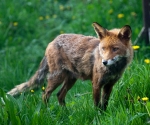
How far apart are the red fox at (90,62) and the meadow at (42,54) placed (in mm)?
191

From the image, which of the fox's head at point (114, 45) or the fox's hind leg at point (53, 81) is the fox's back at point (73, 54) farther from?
the fox's head at point (114, 45)

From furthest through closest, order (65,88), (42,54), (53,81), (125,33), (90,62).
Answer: (42,54)
(65,88)
(53,81)
(90,62)
(125,33)

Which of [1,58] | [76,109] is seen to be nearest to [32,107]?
[76,109]

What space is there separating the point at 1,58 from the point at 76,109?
156 inches

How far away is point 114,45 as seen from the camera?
21.0ft

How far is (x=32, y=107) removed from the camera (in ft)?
19.6

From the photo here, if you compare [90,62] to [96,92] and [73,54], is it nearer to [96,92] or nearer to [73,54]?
[73,54]

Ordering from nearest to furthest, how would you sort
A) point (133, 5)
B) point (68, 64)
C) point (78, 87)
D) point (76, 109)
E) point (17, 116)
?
point (17, 116) → point (76, 109) → point (68, 64) → point (78, 87) → point (133, 5)

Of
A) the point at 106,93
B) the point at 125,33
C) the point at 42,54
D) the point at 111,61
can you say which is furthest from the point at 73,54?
the point at 42,54

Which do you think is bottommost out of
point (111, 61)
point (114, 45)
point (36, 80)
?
point (36, 80)

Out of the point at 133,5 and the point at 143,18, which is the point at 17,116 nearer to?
the point at 143,18

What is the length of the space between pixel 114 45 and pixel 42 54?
160 inches

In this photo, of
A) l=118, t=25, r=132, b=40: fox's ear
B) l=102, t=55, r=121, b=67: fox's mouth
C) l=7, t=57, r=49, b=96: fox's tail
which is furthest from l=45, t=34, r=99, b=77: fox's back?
l=102, t=55, r=121, b=67: fox's mouth

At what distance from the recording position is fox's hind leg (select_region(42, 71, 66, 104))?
24.7ft
